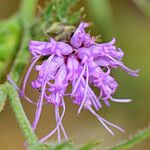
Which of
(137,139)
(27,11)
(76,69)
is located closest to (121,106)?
(27,11)

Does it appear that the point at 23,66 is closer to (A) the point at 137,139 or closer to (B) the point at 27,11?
(B) the point at 27,11

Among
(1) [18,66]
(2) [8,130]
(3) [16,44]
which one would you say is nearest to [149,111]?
(2) [8,130]

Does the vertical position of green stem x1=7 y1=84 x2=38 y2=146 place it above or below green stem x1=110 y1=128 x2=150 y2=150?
below

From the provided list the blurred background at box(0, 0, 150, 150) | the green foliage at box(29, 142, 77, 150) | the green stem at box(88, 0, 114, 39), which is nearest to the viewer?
the green foliage at box(29, 142, 77, 150)

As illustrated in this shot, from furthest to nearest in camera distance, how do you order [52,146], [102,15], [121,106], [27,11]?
[121,106] → [102,15] → [27,11] → [52,146]

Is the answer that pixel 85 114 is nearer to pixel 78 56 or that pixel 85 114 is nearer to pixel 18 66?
pixel 18 66

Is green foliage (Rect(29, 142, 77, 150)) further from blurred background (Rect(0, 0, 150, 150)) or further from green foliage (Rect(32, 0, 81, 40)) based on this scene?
blurred background (Rect(0, 0, 150, 150))

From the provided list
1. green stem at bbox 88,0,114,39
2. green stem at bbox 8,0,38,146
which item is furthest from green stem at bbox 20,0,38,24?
green stem at bbox 88,0,114,39
